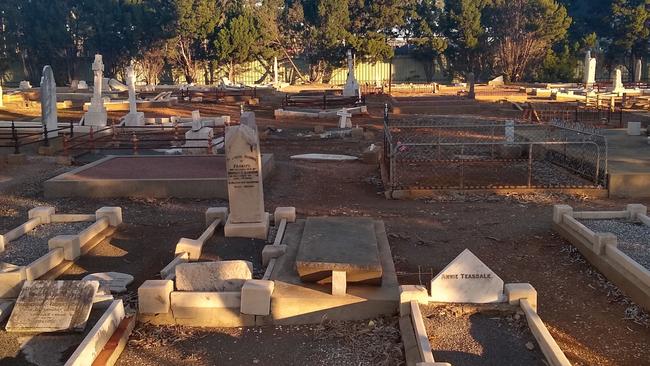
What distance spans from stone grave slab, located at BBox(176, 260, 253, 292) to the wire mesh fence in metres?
6.51

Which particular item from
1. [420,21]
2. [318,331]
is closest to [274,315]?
[318,331]

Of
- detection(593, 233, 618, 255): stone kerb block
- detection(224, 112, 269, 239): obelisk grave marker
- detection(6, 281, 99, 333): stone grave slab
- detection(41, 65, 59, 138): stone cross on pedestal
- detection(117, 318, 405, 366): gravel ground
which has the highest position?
detection(41, 65, 59, 138): stone cross on pedestal

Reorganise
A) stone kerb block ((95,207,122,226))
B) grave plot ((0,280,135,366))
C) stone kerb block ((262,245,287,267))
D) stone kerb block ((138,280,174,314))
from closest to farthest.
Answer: grave plot ((0,280,135,366)) < stone kerb block ((138,280,174,314)) < stone kerb block ((262,245,287,267)) < stone kerb block ((95,207,122,226))

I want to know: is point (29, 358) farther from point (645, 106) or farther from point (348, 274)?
point (645, 106)

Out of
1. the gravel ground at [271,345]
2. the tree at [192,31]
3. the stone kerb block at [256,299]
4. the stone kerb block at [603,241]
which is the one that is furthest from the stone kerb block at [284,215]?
the tree at [192,31]

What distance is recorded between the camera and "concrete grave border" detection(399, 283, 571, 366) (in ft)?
18.9

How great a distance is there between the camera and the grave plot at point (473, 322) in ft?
19.6

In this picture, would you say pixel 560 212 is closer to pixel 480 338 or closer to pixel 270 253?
pixel 480 338

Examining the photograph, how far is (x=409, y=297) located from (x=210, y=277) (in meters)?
2.28

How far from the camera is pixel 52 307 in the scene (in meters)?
6.77

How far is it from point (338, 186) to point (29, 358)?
9577 millimetres

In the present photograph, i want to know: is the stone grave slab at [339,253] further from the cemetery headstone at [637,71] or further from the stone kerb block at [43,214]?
the cemetery headstone at [637,71]

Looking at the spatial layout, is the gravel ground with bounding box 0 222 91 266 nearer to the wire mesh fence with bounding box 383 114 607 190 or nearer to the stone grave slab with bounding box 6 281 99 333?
the stone grave slab with bounding box 6 281 99 333

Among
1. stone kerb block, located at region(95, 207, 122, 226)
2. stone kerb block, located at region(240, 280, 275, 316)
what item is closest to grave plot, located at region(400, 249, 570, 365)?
stone kerb block, located at region(240, 280, 275, 316)
